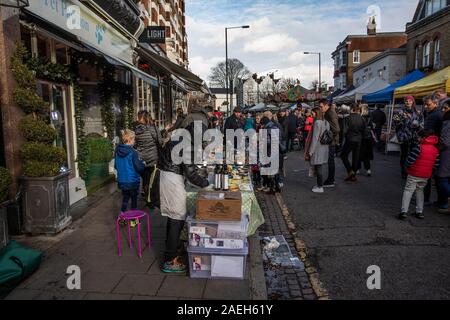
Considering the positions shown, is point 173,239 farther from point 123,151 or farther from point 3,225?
point 3,225

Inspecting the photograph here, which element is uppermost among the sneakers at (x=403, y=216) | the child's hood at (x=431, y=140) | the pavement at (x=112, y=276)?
the child's hood at (x=431, y=140)

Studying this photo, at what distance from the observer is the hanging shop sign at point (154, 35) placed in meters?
12.7

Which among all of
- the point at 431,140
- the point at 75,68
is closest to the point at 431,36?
the point at 431,140

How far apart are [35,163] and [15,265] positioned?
1.88m

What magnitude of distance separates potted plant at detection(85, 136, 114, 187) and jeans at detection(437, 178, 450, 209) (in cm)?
737

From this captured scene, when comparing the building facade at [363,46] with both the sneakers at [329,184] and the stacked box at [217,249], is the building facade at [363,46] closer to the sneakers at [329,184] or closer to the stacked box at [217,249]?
the sneakers at [329,184]

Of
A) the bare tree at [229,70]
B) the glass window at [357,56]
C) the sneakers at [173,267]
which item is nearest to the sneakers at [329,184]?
the sneakers at [173,267]

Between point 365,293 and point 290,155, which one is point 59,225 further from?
point 290,155

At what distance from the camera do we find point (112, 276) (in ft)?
13.2

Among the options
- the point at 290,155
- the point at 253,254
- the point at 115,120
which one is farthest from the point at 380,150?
A: the point at 253,254

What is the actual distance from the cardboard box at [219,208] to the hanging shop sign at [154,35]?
10.3 m

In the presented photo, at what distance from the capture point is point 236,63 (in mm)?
88375

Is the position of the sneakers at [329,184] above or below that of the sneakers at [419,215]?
above

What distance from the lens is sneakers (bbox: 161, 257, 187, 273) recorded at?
4.10 meters
